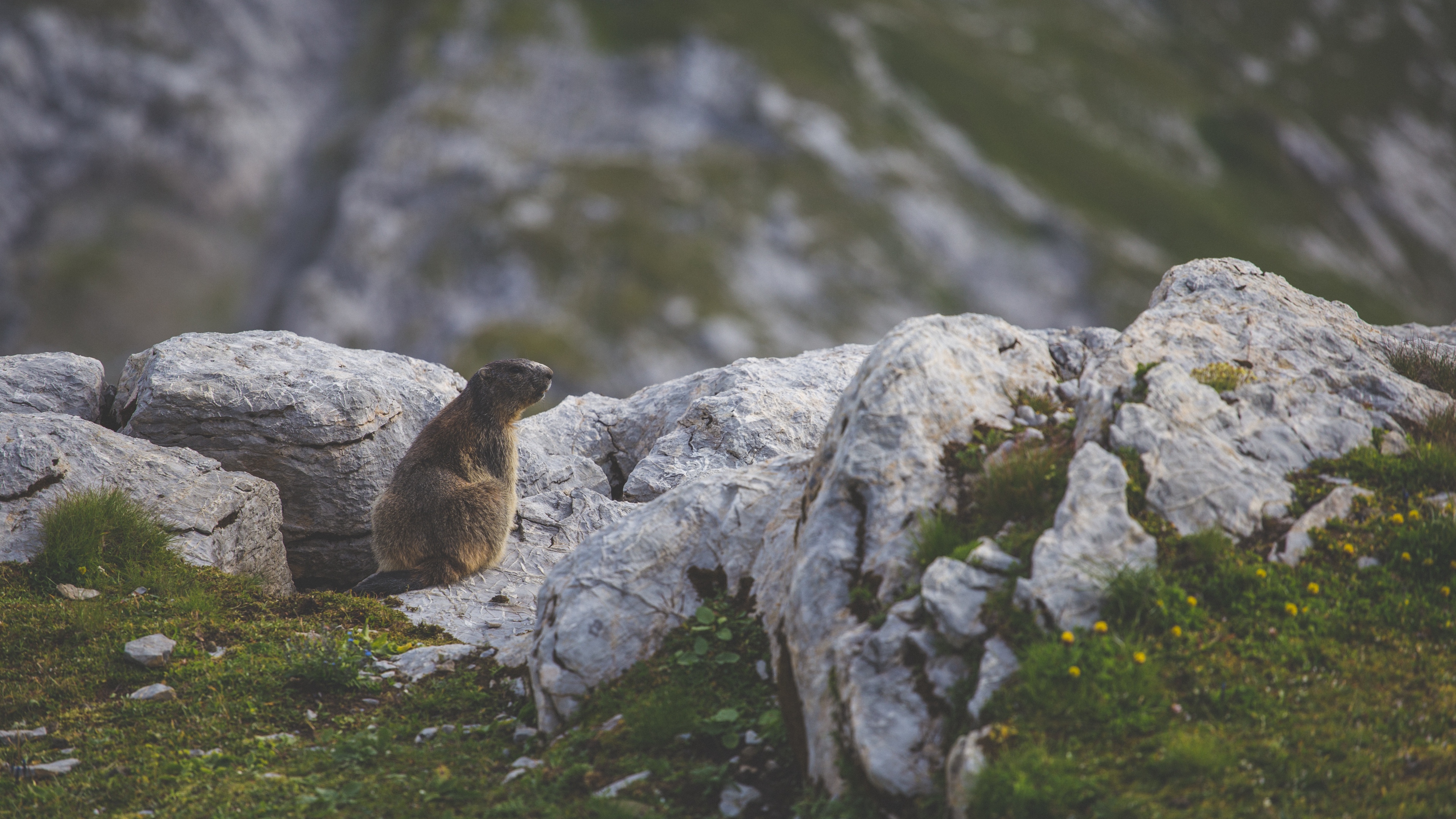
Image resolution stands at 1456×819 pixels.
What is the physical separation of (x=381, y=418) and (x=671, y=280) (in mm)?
130683

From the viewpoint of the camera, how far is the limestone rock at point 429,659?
11.8m

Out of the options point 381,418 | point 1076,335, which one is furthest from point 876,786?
point 381,418

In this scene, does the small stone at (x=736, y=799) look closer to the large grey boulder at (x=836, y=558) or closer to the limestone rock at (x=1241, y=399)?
the large grey boulder at (x=836, y=558)

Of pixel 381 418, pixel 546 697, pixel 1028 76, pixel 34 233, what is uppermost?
pixel 1028 76

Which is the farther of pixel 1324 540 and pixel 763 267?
pixel 763 267

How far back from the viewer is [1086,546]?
27.5ft

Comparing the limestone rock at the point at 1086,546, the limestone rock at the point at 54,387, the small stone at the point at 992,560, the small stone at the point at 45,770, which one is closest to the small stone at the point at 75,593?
the small stone at the point at 45,770

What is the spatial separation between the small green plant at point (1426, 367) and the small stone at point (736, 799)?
9020mm

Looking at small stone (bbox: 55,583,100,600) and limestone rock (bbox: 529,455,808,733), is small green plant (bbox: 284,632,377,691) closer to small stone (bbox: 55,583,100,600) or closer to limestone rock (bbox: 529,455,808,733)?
limestone rock (bbox: 529,455,808,733)

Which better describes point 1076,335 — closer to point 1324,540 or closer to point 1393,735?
point 1324,540

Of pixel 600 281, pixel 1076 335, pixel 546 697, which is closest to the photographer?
pixel 546 697

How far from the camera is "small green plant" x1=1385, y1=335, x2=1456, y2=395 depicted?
1102 centimetres

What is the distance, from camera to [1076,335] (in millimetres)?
12680

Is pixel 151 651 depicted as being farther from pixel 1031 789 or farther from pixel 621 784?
pixel 1031 789
